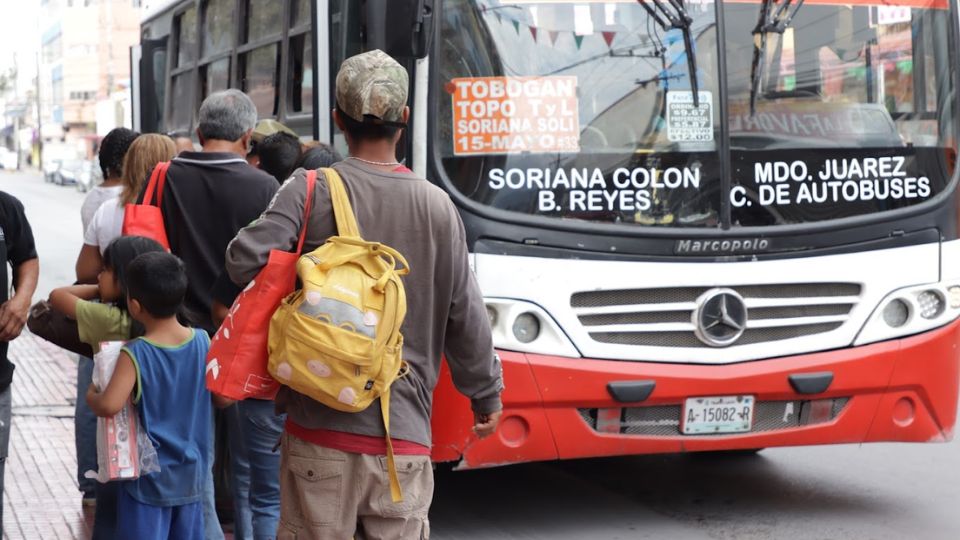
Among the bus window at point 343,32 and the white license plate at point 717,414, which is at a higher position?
the bus window at point 343,32

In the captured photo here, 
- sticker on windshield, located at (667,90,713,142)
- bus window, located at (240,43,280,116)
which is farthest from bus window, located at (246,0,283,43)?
sticker on windshield, located at (667,90,713,142)

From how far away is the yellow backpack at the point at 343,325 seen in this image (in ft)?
11.4

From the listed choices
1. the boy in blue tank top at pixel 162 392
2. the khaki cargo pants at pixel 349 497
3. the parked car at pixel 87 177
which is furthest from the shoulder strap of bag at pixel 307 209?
the parked car at pixel 87 177

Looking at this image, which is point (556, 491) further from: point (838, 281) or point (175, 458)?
point (175, 458)

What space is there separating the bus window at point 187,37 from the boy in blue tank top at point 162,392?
587cm

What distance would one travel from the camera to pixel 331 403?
3529 millimetres

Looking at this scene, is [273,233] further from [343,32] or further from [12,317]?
[343,32]

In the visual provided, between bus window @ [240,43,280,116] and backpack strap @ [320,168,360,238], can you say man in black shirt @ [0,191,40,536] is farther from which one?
bus window @ [240,43,280,116]

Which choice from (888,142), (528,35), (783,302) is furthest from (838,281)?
(528,35)

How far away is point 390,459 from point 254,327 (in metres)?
0.46

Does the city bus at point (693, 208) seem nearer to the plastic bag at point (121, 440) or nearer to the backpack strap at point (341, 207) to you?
the plastic bag at point (121, 440)

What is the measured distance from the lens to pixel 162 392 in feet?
14.5

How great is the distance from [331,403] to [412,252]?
1.42ft

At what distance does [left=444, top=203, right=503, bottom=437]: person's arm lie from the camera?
379cm
